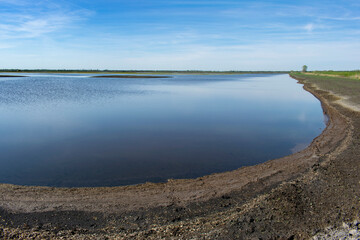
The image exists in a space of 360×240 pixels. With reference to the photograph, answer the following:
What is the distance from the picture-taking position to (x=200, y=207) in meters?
6.38

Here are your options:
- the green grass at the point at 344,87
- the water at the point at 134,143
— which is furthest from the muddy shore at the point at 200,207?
the green grass at the point at 344,87

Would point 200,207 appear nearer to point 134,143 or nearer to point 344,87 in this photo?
point 134,143

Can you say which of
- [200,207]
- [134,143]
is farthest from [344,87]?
[200,207]

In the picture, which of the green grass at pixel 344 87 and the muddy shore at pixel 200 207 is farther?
the green grass at pixel 344 87

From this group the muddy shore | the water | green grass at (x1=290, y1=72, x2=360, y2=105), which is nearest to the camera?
the muddy shore

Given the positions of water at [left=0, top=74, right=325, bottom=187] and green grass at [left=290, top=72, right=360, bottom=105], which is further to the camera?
green grass at [left=290, top=72, right=360, bottom=105]

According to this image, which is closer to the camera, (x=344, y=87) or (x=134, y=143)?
(x=134, y=143)

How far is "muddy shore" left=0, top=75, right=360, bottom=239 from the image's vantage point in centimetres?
524

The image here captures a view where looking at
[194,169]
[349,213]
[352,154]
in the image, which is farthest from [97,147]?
[352,154]

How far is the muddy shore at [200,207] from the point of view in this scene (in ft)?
17.2

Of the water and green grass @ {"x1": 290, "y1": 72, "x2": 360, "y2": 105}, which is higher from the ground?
green grass @ {"x1": 290, "y1": 72, "x2": 360, "y2": 105}

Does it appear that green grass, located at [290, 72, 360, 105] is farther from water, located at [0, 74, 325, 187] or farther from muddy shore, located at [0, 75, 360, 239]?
muddy shore, located at [0, 75, 360, 239]

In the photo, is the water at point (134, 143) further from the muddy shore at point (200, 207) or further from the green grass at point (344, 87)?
the green grass at point (344, 87)

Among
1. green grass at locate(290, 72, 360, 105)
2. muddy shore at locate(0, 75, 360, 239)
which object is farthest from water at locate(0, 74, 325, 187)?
green grass at locate(290, 72, 360, 105)
